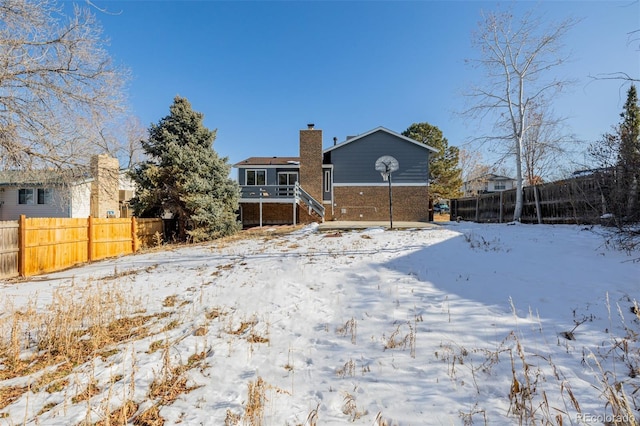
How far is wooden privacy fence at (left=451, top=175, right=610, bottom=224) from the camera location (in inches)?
264

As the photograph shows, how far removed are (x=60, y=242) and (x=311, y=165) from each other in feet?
49.1

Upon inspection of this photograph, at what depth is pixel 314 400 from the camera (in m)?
2.43

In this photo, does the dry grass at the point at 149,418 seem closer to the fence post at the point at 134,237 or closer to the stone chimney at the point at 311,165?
the fence post at the point at 134,237

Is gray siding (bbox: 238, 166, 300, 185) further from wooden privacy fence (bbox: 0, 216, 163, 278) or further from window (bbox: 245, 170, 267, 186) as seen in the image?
wooden privacy fence (bbox: 0, 216, 163, 278)

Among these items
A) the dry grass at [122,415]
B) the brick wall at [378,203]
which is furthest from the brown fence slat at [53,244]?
the brick wall at [378,203]

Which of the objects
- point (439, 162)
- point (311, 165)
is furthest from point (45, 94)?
point (439, 162)

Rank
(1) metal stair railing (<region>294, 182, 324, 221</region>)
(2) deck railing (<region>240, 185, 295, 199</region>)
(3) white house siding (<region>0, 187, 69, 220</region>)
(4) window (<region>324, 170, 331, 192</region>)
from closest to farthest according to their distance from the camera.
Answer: (2) deck railing (<region>240, 185, 295, 199</region>)
(1) metal stair railing (<region>294, 182, 324, 221</region>)
(3) white house siding (<region>0, 187, 69, 220</region>)
(4) window (<region>324, 170, 331, 192</region>)

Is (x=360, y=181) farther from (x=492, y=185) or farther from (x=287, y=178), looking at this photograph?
(x=492, y=185)

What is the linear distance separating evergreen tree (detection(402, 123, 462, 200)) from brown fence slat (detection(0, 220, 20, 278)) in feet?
106

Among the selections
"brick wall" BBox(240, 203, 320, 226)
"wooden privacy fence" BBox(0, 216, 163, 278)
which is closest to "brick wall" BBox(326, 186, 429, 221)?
"brick wall" BBox(240, 203, 320, 226)

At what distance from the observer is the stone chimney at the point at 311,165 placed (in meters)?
21.2

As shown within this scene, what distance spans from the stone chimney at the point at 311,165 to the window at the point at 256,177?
3.53 metres

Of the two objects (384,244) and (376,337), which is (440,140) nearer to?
(384,244)

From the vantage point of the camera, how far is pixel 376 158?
69.9 ft
